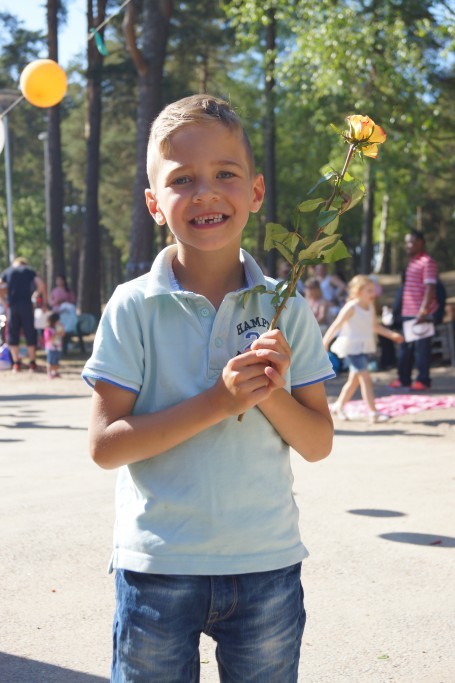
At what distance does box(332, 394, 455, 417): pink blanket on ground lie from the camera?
427 inches

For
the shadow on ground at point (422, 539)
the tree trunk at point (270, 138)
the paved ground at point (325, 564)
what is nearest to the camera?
the paved ground at point (325, 564)

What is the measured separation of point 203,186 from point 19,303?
48.1ft

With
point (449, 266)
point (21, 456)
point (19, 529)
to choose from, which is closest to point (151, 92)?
point (21, 456)

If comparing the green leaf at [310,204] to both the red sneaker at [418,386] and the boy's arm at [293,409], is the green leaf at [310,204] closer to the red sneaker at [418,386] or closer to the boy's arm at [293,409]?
the boy's arm at [293,409]

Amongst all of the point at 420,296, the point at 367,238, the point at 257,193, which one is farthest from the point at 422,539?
the point at 367,238

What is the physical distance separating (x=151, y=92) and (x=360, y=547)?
1332cm

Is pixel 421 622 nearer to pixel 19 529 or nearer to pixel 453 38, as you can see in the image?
pixel 19 529

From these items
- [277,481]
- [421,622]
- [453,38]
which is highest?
[453,38]

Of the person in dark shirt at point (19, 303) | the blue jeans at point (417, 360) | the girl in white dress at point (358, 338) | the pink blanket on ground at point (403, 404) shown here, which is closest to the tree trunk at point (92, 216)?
the person in dark shirt at point (19, 303)

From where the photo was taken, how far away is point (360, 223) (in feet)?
166

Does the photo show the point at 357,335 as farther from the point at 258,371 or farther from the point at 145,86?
the point at 145,86

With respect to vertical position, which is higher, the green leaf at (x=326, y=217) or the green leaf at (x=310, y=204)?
the green leaf at (x=310, y=204)

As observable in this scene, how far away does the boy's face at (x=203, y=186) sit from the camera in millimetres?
2152

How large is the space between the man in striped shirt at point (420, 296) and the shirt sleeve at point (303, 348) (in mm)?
10387
